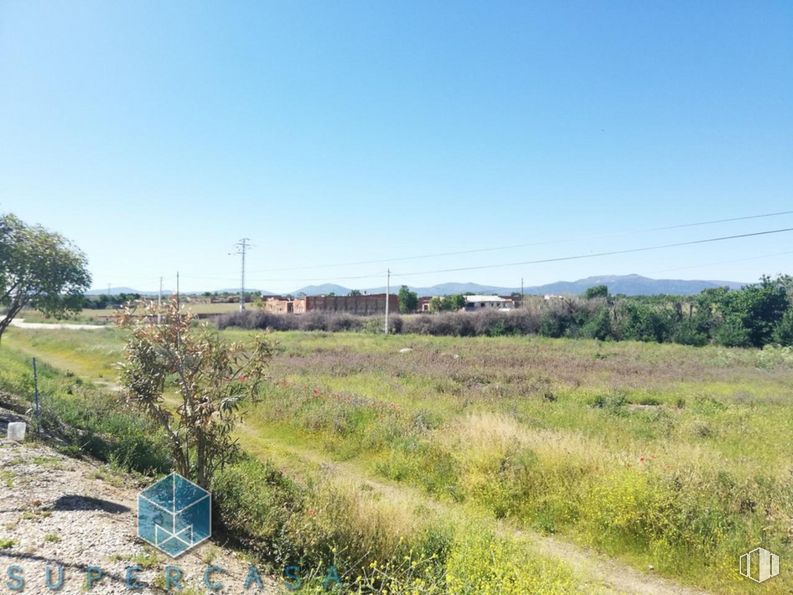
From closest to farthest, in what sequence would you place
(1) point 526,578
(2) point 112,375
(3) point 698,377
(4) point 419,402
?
(1) point 526,578
(4) point 419,402
(3) point 698,377
(2) point 112,375

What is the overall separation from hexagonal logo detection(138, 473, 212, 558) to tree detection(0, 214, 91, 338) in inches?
291

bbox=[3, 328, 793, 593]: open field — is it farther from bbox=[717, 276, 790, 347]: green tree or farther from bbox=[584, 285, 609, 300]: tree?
bbox=[584, 285, 609, 300]: tree

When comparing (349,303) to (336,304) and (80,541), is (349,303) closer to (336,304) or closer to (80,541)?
(336,304)

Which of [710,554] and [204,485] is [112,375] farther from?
[710,554]

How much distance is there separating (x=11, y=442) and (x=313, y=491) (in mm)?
4795

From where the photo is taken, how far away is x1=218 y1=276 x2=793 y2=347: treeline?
110 feet

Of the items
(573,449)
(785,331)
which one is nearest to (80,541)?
(573,449)

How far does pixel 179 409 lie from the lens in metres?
5.18

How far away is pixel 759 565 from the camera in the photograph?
17.1 feet

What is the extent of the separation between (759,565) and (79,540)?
288 inches

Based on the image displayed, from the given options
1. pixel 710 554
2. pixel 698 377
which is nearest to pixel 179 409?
pixel 710 554

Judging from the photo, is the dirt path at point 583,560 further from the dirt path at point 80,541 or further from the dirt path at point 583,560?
the dirt path at point 80,541

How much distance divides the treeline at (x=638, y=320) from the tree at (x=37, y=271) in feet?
111

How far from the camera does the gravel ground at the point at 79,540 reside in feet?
12.1
